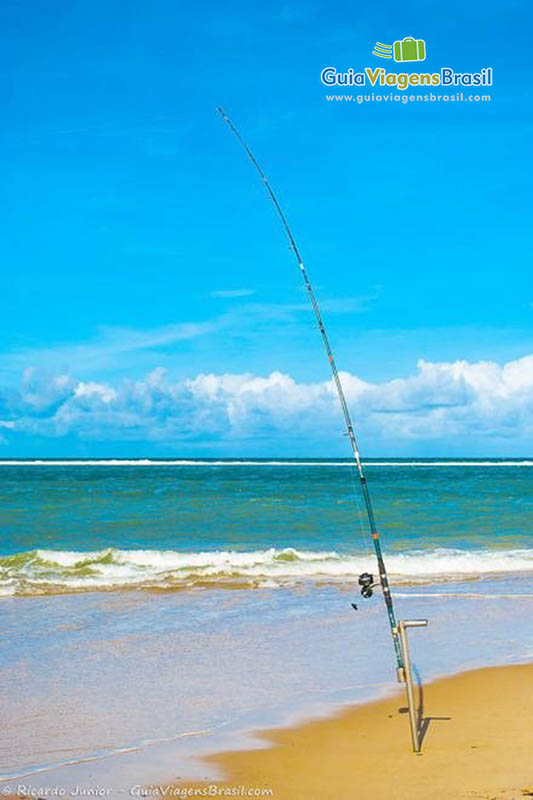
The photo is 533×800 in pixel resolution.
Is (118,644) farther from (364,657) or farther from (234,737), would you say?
(234,737)

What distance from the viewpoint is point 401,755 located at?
509cm

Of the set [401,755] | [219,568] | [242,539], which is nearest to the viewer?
[401,755]

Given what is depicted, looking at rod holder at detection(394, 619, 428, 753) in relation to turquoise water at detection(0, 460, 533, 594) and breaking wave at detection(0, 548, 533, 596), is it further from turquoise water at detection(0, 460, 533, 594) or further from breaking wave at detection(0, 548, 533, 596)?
turquoise water at detection(0, 460, 533, 594)

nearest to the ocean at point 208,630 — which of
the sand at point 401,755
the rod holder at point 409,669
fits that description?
the sand at point 401,755

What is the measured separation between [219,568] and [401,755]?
9709 millimetres

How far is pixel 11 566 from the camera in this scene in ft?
50.7

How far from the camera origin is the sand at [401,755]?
179 inches

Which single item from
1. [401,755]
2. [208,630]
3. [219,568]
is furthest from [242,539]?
[401,755]

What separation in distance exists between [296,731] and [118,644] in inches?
132

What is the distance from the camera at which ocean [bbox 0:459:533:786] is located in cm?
578

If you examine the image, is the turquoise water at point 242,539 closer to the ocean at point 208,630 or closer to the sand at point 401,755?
the ocean at point 208,630

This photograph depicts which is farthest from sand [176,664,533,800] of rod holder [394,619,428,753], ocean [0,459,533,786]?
ocean [0,459,533,786]

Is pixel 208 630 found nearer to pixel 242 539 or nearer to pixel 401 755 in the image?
pixel 401 755

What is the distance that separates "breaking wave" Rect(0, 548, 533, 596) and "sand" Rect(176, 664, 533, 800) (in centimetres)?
686
